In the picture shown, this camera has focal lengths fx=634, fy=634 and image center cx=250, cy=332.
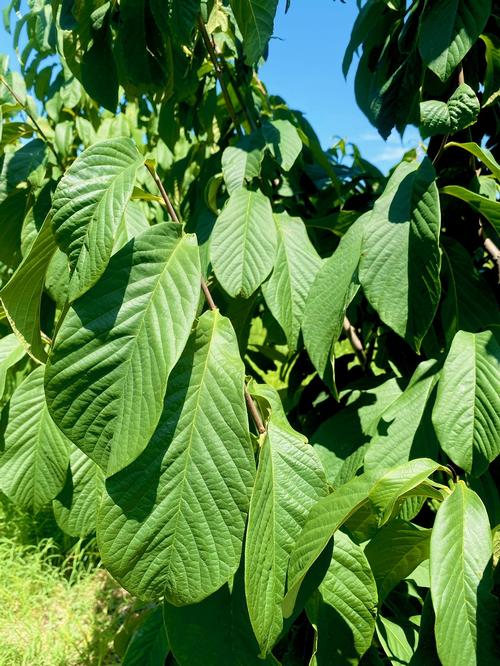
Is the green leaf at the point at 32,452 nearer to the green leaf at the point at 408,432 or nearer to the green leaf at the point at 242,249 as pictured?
the green leaf at the point at 242,249

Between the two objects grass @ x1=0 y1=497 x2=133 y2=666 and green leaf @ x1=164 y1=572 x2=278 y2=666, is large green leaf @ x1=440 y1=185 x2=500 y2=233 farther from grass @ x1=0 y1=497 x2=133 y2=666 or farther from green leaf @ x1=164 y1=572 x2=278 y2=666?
grass @ x1=0 y1=497 x2=133 y2=666

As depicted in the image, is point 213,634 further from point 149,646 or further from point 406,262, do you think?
point 406,262

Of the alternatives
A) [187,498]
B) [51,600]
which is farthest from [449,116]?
[51,600]

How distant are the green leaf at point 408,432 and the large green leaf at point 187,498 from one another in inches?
13.2

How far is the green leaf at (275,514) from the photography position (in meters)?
0.56

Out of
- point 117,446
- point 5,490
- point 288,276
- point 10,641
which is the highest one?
point 288,276

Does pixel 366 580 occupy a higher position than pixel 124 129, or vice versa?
pixel 124 129

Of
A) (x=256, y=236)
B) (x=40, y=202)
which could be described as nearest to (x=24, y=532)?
(x=40, y=202)

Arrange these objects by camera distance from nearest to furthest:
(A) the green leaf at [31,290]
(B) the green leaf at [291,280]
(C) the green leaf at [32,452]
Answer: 1. (A) the green leaf at [31,290]
2. (C) the green leaf at [32,452]
3. (B) the green leaf at [291,280]

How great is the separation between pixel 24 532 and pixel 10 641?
0.67 meters

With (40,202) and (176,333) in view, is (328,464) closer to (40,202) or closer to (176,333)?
(176,333)

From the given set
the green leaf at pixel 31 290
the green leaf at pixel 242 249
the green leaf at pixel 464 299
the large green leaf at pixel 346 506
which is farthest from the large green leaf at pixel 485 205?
the green leaf at pixel 31 290

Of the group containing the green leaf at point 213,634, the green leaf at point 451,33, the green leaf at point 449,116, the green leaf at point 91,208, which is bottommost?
the green leaf at point 213,634

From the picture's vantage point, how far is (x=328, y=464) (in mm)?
996
